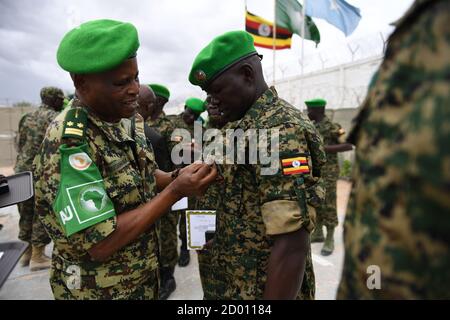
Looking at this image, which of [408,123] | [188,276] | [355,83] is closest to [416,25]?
[408,123]

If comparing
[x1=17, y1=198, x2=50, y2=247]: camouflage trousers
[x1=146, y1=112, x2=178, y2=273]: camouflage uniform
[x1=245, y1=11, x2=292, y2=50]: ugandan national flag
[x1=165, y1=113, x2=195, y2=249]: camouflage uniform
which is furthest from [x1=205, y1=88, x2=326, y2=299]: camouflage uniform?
[x1=245, y1=11, x2=292, y2=50]: ugandan national flag

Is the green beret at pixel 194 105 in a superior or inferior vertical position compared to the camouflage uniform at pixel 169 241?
superior

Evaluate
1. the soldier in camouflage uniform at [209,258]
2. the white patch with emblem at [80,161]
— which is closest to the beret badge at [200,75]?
the soldier in camouflage uniform at [209,258]

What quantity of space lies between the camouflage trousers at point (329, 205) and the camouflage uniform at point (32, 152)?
3.72 m

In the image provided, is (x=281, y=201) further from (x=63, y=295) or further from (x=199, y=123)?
(x=199, y=123)

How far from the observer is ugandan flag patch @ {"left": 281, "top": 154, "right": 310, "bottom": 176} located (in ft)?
3.90

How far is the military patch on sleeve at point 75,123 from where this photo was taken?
4.00ft

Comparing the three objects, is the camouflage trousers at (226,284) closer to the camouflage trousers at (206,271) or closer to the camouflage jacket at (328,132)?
the camouflage trousers at (206,271)

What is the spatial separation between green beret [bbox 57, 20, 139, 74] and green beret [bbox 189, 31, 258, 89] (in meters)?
0.33

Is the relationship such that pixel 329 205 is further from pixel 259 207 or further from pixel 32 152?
pixel 32 152

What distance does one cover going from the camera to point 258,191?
4.36 feet

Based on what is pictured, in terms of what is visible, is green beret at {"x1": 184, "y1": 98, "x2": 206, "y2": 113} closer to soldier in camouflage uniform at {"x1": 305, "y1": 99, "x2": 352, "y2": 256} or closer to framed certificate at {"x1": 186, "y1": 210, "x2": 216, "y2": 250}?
soldier in camouflage uniform at {"x1": 305, "y1": 99, "x2": 352, "y2": 256}
